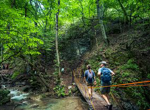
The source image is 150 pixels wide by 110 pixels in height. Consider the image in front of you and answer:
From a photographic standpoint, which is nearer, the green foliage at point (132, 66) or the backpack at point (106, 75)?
the backpack at point (106, 75)

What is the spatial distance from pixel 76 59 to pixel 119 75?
960 centimetres

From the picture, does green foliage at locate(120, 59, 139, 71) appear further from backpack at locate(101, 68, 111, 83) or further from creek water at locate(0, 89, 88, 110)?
creek water at locate(0, 89, 88, 110)

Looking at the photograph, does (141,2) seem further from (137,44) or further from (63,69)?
(63,69)

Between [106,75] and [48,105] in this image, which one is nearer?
[106,75]

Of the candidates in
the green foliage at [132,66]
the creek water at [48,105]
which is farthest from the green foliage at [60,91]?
the green foliage at [132,66]

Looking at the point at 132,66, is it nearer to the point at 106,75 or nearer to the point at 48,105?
the point at 106,75

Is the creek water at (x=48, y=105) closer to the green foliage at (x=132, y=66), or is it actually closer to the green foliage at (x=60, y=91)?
the green foliage at (x=60, y=91)

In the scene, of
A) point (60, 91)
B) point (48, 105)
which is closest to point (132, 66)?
point (48, 105)

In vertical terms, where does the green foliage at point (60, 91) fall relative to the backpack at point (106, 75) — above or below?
below

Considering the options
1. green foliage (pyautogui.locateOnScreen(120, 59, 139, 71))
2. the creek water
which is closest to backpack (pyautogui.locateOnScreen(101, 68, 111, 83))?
the creek water

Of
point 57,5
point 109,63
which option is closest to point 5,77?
point 57,5

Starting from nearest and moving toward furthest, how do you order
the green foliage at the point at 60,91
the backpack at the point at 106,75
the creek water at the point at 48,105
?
the backpack at the point at 106,75, the creek water at the point at 48,105, the green foliage at the point at 60,91

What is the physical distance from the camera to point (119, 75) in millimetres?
6418

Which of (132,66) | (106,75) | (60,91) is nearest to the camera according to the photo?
(106,75)
